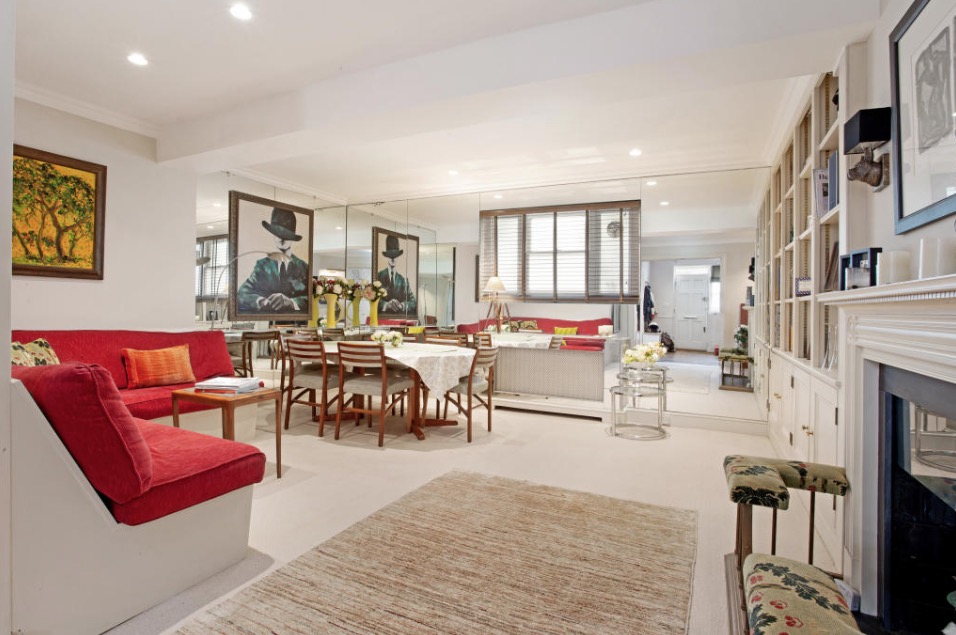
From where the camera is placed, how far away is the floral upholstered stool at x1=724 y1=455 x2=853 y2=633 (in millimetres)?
1746

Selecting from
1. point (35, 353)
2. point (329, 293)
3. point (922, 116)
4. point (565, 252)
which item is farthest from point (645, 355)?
point (35, 353)

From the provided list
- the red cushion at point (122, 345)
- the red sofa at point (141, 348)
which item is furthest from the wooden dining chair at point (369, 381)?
the red cushion at point (122, 345)

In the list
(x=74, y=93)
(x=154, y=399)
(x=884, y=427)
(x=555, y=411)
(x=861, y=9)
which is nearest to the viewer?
(x=884, y=427)

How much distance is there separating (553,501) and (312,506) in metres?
1.38

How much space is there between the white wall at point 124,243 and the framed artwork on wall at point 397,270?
2317 mm

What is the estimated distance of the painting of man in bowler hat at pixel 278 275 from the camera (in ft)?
18.0

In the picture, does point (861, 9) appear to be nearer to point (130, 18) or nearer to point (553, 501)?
point (553, 501)

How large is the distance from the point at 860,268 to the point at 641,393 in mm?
2482

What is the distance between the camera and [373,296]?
635 centimetres

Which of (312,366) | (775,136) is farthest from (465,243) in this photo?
(775,136)

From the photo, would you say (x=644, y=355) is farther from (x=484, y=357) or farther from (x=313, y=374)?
(x=313, y=374)

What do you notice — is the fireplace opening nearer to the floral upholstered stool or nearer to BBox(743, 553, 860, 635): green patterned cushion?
the floral upholstered stool

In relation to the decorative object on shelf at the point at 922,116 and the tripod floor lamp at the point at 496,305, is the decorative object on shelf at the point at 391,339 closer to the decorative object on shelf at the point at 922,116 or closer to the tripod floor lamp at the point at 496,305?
the tripod floor lamp at the point at 496,305

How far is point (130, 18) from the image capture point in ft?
9.05
